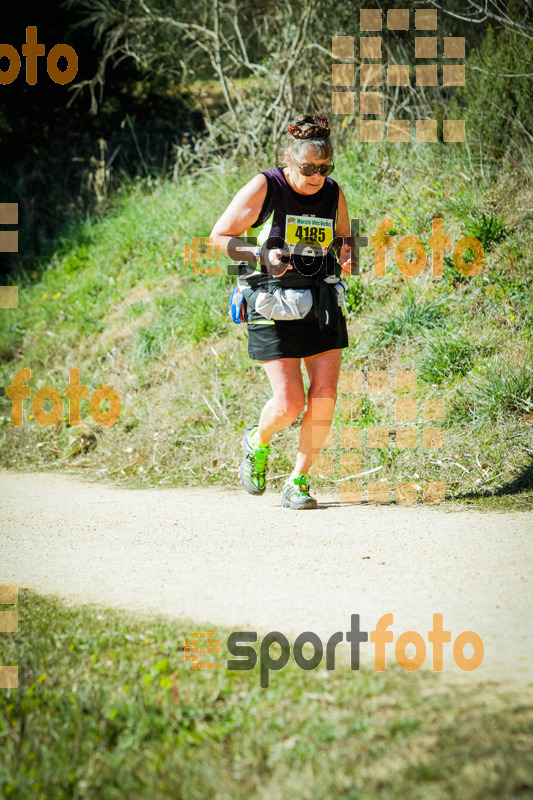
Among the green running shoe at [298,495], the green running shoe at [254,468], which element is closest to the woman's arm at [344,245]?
the green running shoe at [254,468]

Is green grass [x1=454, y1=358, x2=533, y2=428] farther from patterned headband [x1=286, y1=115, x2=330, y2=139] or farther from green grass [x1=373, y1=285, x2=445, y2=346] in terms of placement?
patterned headband [x1=286, y1=115, x2=330, y2=139]

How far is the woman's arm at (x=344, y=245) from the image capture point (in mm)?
4891

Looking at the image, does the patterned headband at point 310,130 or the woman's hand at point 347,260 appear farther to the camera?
the woman's hand at point 347,260

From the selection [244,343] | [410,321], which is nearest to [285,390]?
[410,321]

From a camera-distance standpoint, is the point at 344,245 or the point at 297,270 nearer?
the point at 297,270

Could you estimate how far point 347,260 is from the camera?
16.0ft

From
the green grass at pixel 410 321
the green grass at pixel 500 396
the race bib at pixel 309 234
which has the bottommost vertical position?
the green grass at pixel 500 396

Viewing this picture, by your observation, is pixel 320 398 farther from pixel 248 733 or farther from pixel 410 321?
pixel 248 733

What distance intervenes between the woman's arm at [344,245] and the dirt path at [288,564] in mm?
1512

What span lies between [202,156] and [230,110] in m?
0.99

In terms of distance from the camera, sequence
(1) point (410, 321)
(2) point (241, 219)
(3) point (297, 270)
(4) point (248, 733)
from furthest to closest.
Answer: (1) point (410, 321) < (3) point (297, 270) < (2) point (241, 219) < (4) point (248, 733)

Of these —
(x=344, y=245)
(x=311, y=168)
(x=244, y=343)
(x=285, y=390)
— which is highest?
(x=311, y=168)

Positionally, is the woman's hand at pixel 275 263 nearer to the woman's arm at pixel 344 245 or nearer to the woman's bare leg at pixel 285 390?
the woman's arm at pixel 344 245

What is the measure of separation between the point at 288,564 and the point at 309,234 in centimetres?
201
